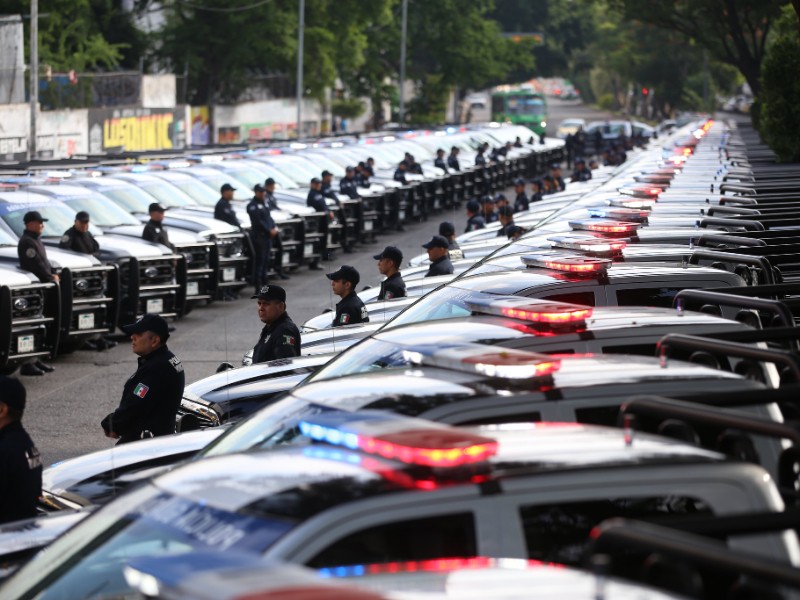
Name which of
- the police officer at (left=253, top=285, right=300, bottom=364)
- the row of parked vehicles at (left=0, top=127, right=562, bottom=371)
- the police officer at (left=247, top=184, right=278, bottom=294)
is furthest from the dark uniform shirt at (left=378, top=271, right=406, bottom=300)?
the police officer at (left=247, top=184, right=278, bottom=294)

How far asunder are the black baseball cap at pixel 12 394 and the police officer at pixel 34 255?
30.7 ft

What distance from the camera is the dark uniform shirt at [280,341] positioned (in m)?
11.8

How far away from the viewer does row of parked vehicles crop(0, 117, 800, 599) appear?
3.39 meters

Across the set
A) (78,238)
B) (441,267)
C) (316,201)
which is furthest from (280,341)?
(316,201)

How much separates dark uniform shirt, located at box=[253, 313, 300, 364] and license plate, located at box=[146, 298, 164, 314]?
827 centimetres

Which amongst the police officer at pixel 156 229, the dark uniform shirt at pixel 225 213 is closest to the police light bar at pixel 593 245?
the police officer at pixel 156 229

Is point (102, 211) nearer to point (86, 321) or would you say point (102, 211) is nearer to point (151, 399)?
point (86, 321)

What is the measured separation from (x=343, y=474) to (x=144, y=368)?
6051 millimetres

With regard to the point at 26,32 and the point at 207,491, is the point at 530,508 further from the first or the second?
the point at 26,32

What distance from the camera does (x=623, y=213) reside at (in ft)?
41.3

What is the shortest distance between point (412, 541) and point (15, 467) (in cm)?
401

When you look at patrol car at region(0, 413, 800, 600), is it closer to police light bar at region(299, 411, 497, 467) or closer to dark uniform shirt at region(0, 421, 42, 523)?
police light bar at region(299, 411, 497, 467)

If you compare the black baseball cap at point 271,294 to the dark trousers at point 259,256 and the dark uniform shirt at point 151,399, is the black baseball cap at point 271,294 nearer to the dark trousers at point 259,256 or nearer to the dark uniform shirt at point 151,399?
the dark uniform shirt at point 151,399

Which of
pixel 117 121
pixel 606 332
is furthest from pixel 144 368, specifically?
pixel 117 121
